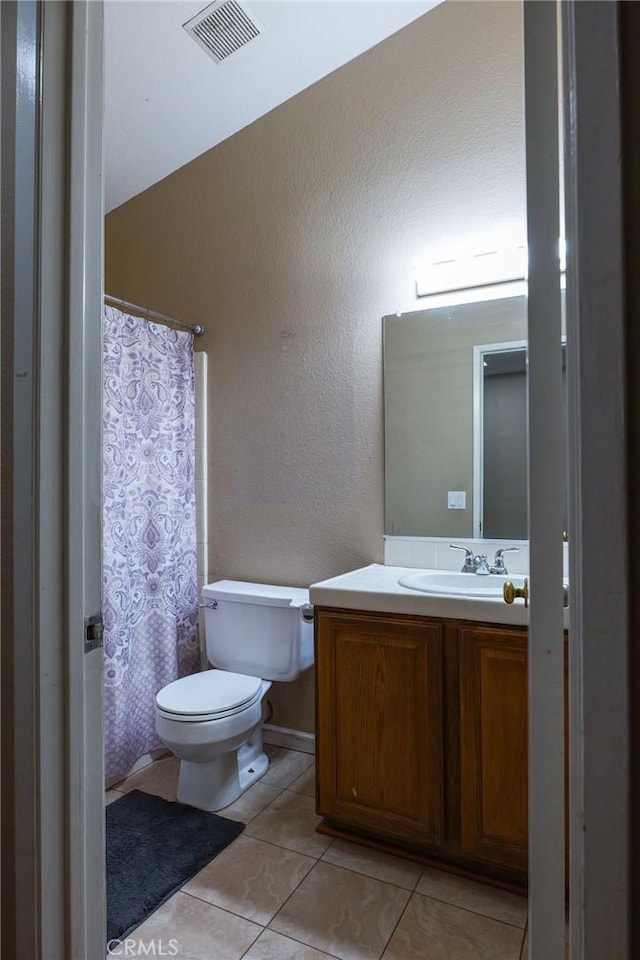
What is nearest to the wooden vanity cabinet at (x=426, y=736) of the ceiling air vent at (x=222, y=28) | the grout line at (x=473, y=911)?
the grout line at (x=473, y=911)

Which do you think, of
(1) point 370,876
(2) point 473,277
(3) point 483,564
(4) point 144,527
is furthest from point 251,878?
(2) point 473,277

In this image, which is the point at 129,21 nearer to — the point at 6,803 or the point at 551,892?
the point at 6,803

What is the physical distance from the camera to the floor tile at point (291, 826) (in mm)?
1712

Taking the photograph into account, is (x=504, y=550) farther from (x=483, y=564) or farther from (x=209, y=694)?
(x=209, y=694)

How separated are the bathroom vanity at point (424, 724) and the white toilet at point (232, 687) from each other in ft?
1.14

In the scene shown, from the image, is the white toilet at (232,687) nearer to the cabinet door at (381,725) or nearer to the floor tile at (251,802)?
the floor tile at (251,802)

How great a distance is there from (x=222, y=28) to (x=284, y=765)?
9.57 feet

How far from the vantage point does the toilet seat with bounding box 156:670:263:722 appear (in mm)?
1807

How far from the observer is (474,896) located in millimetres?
1483

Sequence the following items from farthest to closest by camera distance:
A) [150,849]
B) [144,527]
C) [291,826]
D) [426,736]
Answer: [144,527], [291,826], [150,849], [426,736]

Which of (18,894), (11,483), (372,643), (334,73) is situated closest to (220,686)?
(372,643)

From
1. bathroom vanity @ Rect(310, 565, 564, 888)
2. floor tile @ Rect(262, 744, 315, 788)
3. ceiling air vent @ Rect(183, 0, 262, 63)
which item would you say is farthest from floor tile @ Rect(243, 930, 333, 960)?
ceiling air vent @ Rect(183, 0, 262, 63)

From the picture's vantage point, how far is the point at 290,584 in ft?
7.73

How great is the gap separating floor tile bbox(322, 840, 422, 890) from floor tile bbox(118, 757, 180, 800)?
0.70 meters
